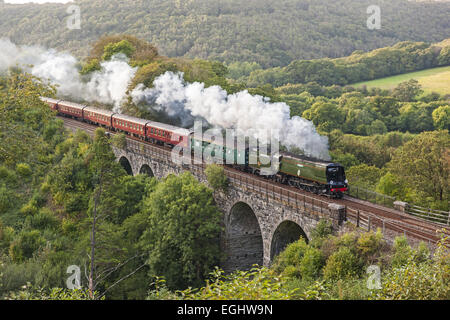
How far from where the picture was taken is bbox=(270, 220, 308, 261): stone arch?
937 inches

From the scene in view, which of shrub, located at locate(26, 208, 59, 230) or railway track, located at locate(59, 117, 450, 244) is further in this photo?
shrub, located at locate(26, 208, 59, 230)

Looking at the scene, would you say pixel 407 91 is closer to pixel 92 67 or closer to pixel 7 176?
pixel 92 67

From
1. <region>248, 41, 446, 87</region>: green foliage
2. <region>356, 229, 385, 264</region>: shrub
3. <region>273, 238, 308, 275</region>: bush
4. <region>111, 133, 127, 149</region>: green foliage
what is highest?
<region>248, 41, 446, 87</region>: green foliage

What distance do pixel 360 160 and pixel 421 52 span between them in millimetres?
52722

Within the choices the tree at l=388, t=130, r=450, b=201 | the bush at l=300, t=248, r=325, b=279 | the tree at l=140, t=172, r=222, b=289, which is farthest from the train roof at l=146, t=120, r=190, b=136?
the bush at l=300, t=248, r=325, b=279

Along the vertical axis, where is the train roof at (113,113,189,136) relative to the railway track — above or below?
above

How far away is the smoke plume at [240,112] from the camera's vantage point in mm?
26906

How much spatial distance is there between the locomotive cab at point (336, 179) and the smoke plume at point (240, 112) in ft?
8.51

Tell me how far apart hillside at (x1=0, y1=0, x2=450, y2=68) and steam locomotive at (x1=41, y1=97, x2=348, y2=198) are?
3163 inches

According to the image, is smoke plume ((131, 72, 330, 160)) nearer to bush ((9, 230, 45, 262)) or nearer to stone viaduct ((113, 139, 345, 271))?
stone viaduct ((113, 139, 345, 271))

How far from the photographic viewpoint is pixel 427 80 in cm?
7450

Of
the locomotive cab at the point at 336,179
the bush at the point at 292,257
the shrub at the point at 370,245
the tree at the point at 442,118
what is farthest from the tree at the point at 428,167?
the tree at the point at 442,118
